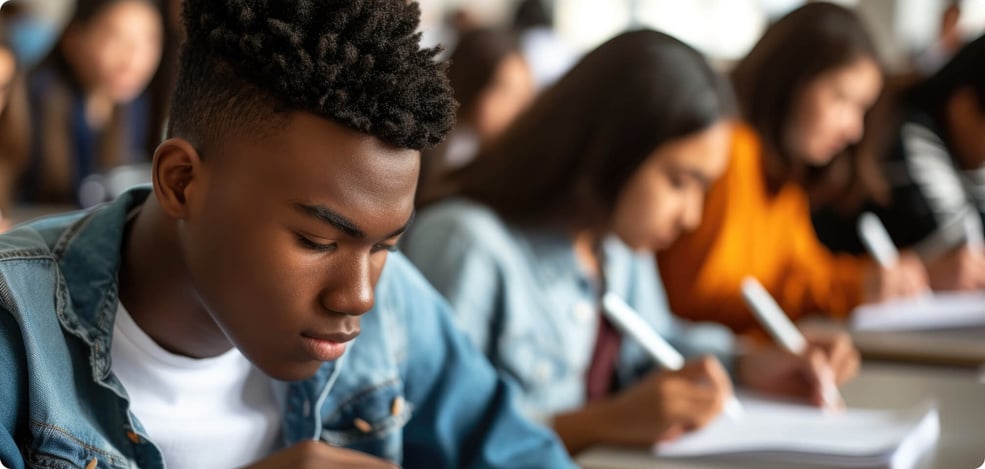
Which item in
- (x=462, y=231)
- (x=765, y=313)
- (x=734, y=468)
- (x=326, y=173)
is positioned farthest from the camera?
(x=765, y=313)

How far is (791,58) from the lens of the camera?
193 cm

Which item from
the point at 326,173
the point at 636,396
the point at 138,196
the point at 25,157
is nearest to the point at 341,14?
the point at 326,173

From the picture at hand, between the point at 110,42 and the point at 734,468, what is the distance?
215 cm

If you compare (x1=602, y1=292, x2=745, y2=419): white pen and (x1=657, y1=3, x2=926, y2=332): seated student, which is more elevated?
(x1=657, y1=3, x2=926, y2=332): seated student

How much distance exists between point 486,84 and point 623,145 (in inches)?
55.0

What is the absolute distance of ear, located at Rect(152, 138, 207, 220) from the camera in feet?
2.31

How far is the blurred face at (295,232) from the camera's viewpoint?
679 millimetres

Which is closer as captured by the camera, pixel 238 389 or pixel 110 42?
pixel 238 389

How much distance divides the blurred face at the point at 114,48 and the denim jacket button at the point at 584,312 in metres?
1.68

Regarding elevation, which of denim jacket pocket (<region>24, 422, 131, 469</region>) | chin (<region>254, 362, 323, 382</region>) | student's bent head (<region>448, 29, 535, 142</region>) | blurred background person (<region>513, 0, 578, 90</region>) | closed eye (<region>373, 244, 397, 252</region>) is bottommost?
denim jacket pocket (<region>24, 422, 131, 469</region>)

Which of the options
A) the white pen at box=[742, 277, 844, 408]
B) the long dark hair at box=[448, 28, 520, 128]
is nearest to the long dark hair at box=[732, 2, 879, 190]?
the white pen at box=[742, 277, 844, 408]

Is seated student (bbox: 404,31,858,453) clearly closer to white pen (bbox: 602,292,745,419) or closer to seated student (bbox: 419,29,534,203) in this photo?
white pen (bbox: 602,292,745,419)

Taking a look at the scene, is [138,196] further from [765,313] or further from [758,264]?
[758,264]

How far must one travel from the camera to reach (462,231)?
138 cm
